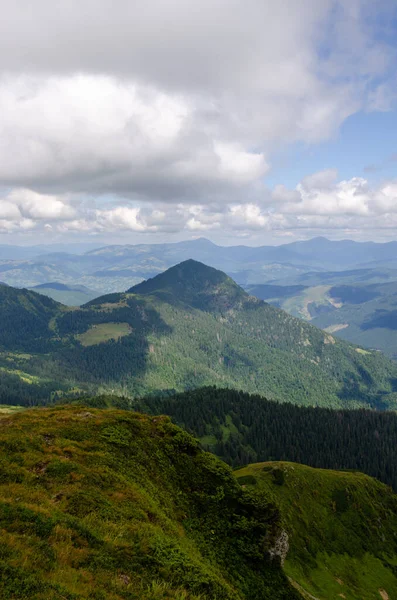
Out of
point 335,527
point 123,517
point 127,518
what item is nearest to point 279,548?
point 127,518

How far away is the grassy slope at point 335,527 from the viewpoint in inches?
3137

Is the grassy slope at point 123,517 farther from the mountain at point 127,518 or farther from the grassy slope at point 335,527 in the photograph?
the grassy slope at point 335,527

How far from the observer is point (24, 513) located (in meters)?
22.7

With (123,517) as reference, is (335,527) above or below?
below

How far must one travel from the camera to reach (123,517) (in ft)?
92.1

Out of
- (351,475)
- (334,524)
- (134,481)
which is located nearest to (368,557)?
(334,524)

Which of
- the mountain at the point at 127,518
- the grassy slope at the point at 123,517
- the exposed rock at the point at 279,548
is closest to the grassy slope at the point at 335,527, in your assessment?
the mountain at the point at 127,518

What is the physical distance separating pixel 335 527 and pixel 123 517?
105034 mm

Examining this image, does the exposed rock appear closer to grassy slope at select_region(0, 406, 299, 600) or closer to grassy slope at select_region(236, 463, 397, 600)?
grassy slope at select_region(0, 406, 299, 600)

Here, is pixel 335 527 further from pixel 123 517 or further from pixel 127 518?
pixel 123 517

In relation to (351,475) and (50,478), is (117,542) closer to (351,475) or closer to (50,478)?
(50,478)

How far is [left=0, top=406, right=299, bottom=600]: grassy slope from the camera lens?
19.7 meters

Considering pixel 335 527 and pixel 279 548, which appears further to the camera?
pixel 335 527

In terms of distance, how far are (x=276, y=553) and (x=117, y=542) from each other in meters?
23.7
